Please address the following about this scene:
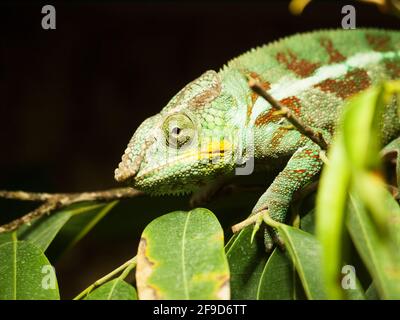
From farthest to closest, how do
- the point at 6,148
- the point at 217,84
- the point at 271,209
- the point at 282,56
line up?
the point at 6,148 < the point at 282,56 < the point at 217,84 < the point at 271,209

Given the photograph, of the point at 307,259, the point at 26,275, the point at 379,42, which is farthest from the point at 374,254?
the point at 379,42

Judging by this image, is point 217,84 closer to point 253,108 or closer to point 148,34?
point 253,108

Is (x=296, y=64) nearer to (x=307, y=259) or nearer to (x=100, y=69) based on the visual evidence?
(x=307, y=259)

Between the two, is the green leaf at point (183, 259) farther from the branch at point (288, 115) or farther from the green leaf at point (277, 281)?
the branch at point (288, 115)

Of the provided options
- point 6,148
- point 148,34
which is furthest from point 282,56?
point 6,148

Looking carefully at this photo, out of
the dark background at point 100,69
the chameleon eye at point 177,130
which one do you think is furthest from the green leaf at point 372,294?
the dark background at point 100,69

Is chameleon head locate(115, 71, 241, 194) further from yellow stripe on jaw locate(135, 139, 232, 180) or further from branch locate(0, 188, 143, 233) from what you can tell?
branch locate(0, 188, 143, 233)

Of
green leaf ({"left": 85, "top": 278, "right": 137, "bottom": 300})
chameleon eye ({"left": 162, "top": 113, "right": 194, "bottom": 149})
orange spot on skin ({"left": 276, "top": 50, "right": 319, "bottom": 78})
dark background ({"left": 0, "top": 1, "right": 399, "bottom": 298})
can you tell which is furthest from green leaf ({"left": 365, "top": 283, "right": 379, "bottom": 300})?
dark background ({"left": 0, "top": 1, "right": 399, "bottom": 298})
